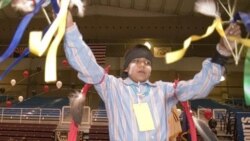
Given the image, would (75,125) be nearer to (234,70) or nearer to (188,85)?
(188,85)

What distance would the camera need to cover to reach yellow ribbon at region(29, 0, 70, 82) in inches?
51.7

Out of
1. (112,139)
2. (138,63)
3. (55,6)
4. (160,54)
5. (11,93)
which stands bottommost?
(112,139)

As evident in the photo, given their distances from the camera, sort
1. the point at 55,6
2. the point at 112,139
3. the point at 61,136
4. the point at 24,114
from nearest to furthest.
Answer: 1. the point at 55,6
2. the point at 112,139
3. the point at 61,136
4. the point at 24,114

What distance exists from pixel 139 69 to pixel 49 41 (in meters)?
0.62

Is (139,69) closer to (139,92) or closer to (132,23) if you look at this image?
(139,92)

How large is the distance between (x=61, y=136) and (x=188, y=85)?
24.3 feet

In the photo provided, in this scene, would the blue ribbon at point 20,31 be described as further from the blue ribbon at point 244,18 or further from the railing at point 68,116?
the railing at point 68,116

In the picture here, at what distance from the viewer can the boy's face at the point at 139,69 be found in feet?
6.19

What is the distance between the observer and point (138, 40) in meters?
11.9

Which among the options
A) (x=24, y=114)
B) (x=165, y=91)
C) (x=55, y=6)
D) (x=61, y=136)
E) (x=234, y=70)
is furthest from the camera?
(x=234, y=70)

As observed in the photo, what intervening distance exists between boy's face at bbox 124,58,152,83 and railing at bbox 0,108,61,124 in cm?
Answer: 797

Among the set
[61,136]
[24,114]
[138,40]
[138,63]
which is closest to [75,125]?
[138,63]

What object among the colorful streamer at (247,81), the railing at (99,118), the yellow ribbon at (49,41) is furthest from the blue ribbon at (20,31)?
the railing at (99,118)

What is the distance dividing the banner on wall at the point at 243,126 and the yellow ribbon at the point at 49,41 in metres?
6.67
